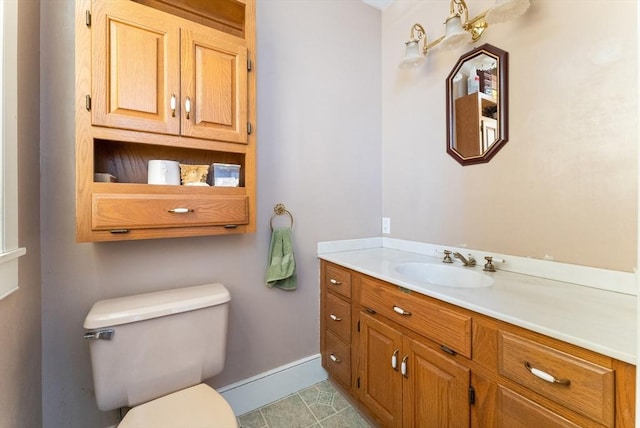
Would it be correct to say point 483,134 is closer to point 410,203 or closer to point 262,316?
point 410,203

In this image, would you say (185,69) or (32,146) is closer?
Result: (32,146)

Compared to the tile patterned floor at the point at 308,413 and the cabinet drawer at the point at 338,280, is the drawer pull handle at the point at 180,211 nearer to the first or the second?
the cabinet drawer at the point at 338,280

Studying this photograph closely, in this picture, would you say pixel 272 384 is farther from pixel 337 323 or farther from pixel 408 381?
pixel 408 381

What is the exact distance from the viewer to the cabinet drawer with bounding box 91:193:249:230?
1.05 m

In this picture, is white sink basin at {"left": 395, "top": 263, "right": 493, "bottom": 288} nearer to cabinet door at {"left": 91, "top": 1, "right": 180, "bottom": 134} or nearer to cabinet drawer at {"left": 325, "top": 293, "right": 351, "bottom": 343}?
cabinet drawer at {"left": 325, "top": 293, "right": 351, "bottom": 343}

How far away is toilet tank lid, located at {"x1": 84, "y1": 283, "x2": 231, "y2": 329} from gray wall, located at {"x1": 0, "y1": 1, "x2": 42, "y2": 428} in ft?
0.64

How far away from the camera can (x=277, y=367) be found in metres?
1.72

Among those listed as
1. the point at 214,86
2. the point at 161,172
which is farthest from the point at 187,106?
the point at 161,172

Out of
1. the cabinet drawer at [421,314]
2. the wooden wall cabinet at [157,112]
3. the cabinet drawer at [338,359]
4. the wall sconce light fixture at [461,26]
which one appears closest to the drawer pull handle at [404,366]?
the cabinet drawer at [421,314]

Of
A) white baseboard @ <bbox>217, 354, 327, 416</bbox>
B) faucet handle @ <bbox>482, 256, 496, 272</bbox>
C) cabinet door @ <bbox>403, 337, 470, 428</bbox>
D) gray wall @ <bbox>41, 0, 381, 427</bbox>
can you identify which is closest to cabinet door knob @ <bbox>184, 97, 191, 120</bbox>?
gray wall @ <bbox>41, 0, 381, 427</bbox>

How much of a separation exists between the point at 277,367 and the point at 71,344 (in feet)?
3.48

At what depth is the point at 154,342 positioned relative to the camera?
3.70ft

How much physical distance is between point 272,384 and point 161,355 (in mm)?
809

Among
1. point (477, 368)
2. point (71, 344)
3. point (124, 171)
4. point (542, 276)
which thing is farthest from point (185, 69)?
point (542, 276)
